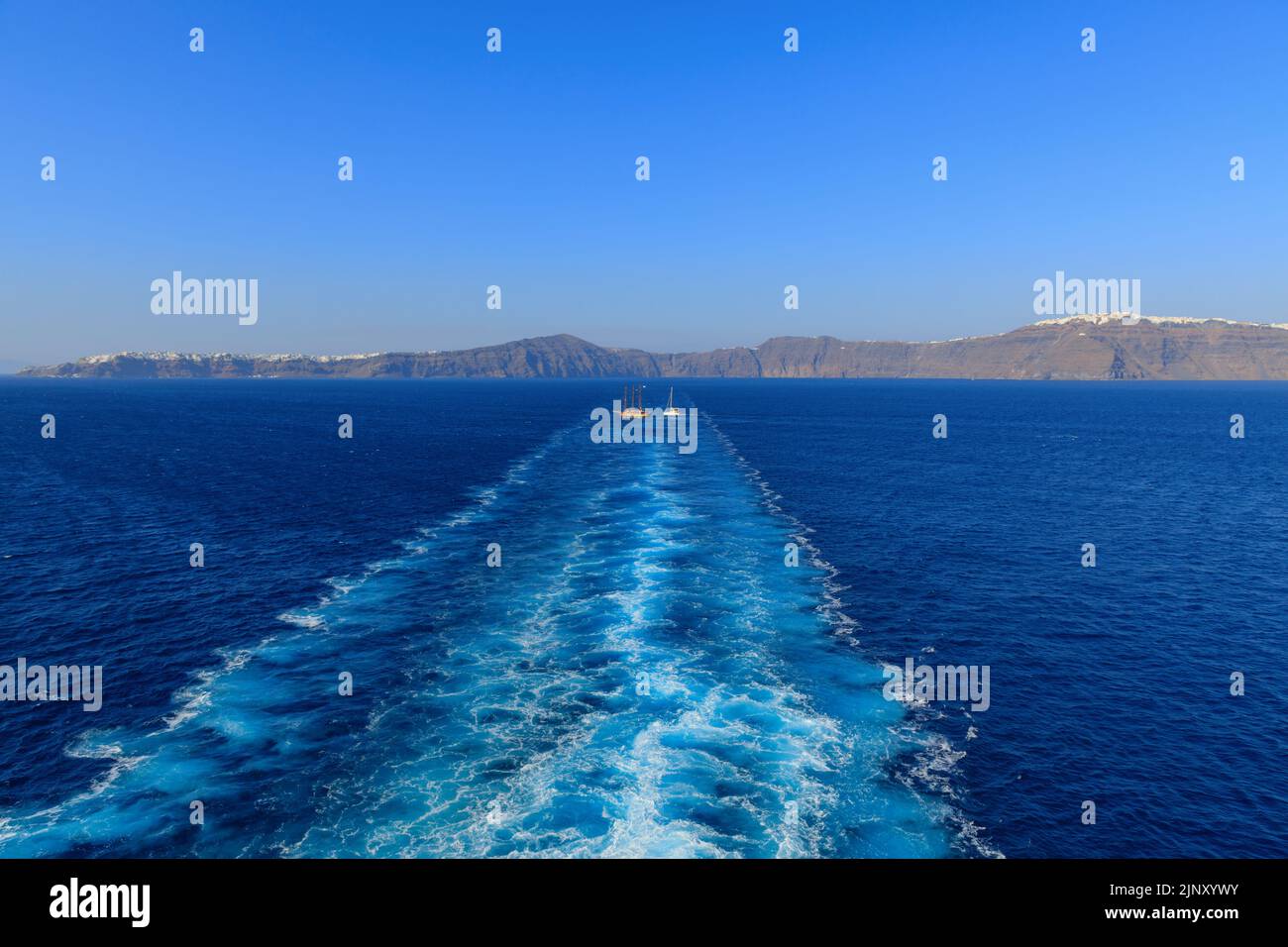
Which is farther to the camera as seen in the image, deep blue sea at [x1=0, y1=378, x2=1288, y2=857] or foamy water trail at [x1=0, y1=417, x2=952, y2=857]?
deep blue sea at [x1=0, y1=378, x2=1288, y2=857]

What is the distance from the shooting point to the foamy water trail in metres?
32.6

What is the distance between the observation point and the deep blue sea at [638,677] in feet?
111

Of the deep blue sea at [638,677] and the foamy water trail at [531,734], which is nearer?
the foamy water trail at [531,734]

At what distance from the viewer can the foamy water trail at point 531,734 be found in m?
32.6

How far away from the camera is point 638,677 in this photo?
48531mm

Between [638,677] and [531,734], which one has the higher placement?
[638,677]

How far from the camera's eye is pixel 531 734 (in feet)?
135

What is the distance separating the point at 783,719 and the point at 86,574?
70710 millimetres

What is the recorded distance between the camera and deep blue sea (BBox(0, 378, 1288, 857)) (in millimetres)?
33906

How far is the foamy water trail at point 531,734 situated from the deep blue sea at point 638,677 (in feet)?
0.74

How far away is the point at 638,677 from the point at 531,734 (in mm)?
10003

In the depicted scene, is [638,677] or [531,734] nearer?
[531,734]

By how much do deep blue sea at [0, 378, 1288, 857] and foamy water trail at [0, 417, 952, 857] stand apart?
0.74ft
